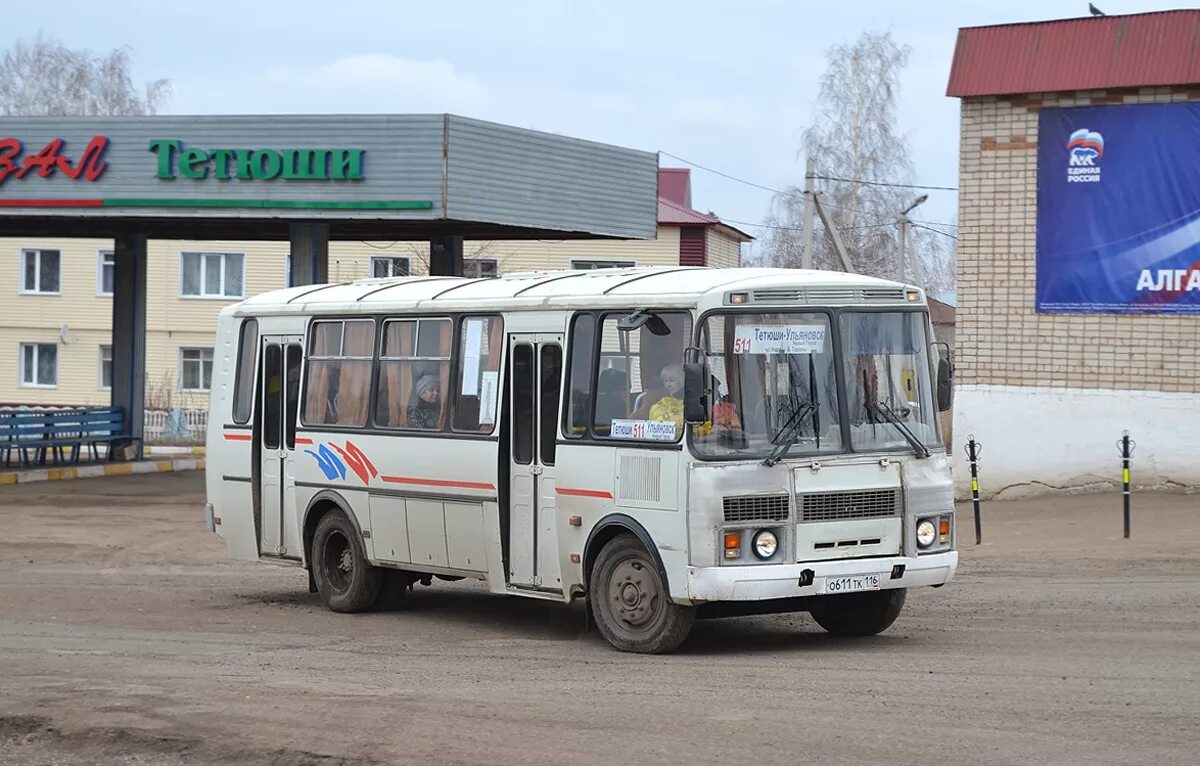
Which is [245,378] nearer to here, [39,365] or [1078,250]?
[1078,250]

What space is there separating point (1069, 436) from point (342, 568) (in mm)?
12283

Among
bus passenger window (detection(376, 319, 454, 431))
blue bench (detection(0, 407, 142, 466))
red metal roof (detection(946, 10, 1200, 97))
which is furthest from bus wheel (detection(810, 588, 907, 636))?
blue bench (detection(0, 407, 142, 466))

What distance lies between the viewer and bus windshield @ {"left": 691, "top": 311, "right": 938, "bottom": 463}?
36.9ft

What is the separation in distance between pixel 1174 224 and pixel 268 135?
13.2 m

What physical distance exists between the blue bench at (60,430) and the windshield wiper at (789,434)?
23456 mm

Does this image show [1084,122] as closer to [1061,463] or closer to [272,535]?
[1061,463]

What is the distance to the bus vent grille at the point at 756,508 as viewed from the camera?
11.1 meters

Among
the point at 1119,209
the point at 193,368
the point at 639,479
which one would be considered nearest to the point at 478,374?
the point at 639,479

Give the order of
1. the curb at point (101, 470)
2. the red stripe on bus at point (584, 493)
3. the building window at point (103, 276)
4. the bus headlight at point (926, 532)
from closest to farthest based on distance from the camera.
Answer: the bus headlight at point (926, 532), the red stripe on bus at point (584, 493), the curb at point (101, 470), the building window at point (103, 276)

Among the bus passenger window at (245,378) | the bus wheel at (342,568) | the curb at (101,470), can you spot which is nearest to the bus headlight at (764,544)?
the bus wheel at (342,568)

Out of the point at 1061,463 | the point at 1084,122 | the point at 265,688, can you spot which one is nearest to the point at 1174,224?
the point at 1084,122

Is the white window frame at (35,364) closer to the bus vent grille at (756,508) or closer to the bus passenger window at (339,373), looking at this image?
the bus passenger window at (339,373)

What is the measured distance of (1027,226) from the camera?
958 inches

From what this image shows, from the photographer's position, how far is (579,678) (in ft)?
34.5
